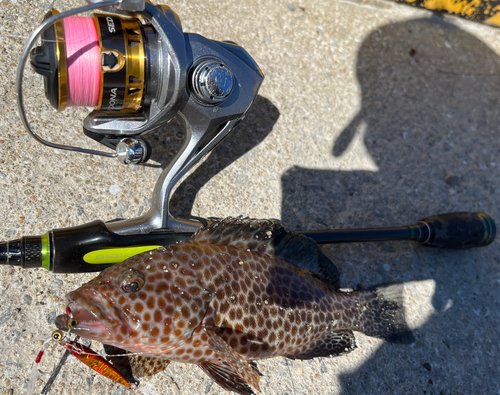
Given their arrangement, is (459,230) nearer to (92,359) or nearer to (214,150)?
(214,150)

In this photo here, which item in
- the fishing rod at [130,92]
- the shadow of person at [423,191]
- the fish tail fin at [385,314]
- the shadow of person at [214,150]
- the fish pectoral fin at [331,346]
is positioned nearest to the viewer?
the fishing rod at [130,92]

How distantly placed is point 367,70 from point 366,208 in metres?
1.07

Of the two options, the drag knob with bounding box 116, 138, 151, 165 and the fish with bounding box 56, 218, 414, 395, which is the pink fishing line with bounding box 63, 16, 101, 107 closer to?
the drag knob with bounding box 116, 138, 151, 165

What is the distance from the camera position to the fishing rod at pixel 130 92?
5.07 ft

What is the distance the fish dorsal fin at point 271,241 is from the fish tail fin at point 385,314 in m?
0.29

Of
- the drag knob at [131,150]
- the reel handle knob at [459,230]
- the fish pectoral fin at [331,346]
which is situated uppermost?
the drag knob at [131,150]

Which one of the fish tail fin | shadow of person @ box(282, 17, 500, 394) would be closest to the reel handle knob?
shadow of person @ box(282, 17, 500, 394)

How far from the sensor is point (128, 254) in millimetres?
1771

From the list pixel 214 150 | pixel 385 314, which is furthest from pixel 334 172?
pixel 385 314

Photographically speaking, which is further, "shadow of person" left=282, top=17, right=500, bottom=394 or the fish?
"shadow of person" left=282, top=17, right=500, bottom=394

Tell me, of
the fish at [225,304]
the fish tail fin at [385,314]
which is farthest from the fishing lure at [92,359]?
the fish tail fin at [385,314]

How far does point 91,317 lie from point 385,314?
1.51m

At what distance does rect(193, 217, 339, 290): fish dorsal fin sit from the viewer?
5.98 ft

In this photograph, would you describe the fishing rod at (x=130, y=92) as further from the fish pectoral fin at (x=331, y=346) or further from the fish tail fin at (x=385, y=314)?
the fish tail fin at (x=385, y=314)
